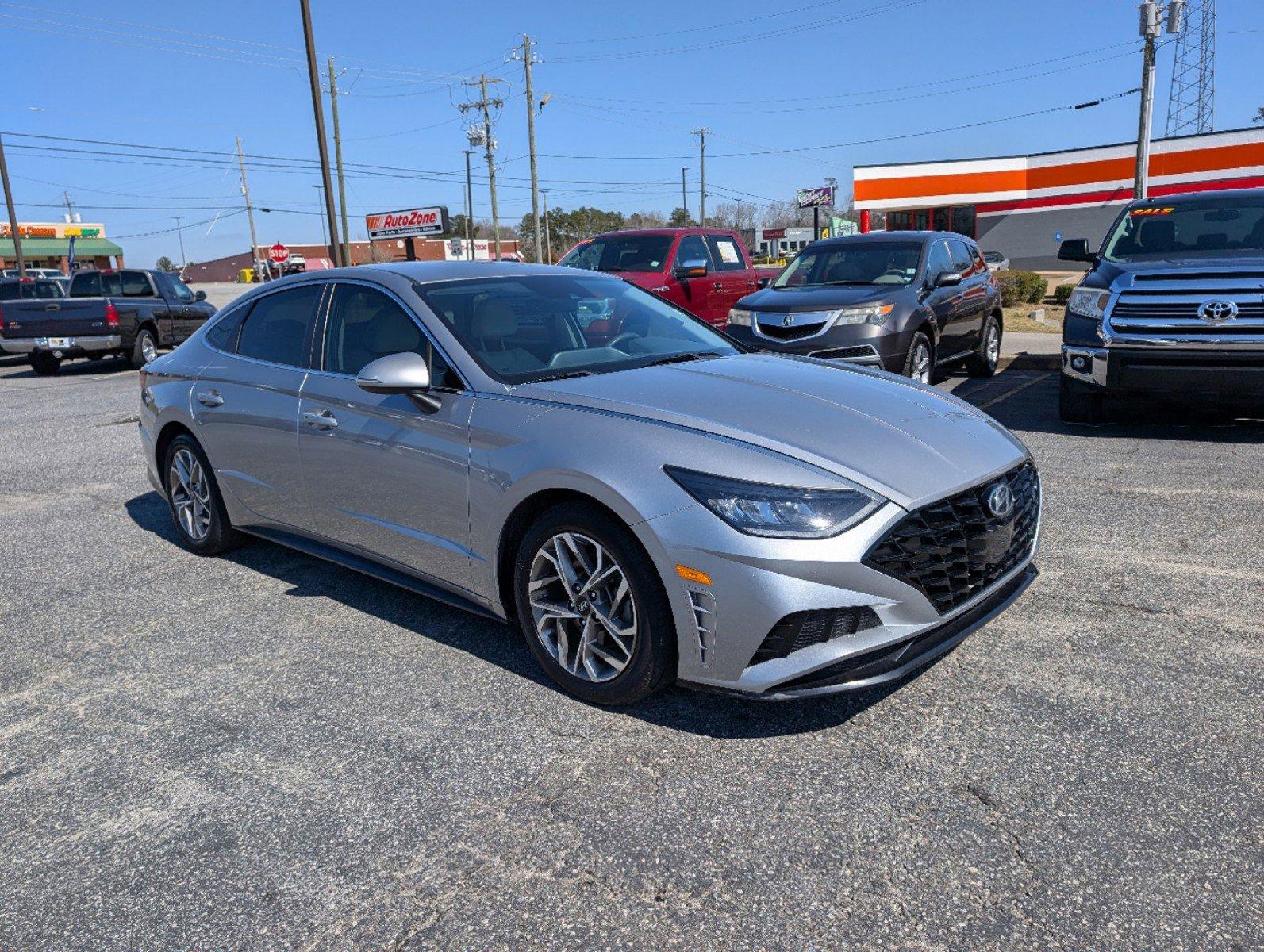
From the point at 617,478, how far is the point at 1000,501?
1333mm

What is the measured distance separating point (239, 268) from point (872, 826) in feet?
452

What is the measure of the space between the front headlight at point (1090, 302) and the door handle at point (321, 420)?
20.6 feet

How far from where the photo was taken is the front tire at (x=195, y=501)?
539cm

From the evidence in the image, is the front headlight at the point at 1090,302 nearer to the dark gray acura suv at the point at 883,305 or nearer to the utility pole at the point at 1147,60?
the dark gray acura suv at the point at 883,305

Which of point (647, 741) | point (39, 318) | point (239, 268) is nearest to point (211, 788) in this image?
point (647, 741)

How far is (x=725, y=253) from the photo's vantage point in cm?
1435

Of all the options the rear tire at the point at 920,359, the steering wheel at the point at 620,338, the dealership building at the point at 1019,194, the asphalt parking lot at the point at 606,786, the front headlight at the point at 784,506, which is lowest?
the asphalt parking lot at the point at 606,786

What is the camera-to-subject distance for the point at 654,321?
15.6 ft

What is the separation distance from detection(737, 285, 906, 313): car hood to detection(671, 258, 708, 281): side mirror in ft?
7.56

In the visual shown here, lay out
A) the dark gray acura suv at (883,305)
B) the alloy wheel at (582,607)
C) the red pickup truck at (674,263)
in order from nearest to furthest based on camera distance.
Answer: the alloy wheel at (582,607) < the dark gray acura suv at (883,305) < the red pickup truck at (674,263)

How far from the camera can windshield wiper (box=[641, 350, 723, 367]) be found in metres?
4.26

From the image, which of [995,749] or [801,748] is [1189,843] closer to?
[995,749]

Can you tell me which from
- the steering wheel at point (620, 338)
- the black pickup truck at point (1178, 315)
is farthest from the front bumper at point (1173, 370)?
the steering wheel at point (620, 338)

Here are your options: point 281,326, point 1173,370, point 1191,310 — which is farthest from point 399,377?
point 1191,310
